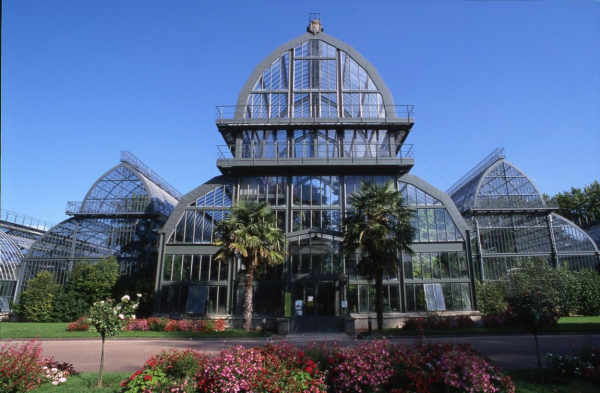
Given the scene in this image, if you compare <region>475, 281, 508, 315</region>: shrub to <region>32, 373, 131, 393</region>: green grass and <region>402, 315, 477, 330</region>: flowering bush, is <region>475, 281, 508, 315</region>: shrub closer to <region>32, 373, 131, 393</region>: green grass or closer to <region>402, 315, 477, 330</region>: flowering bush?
<region>402, 315, 477, 330</region>: flowering bush

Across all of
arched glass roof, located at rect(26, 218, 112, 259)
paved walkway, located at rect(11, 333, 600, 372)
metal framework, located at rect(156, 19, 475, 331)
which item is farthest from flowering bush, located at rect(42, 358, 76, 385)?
arched glass roof, located at rect(26, 218, 112, 259)

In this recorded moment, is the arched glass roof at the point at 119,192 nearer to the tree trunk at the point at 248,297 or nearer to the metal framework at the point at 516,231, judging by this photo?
the tree trunk at the point at 248,297

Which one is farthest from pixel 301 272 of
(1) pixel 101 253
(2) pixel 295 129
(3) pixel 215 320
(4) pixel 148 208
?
(1) pixel 101 253

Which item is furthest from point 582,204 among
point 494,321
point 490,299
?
point 494,321

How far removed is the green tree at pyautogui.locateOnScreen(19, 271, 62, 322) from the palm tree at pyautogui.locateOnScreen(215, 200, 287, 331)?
66.8ft

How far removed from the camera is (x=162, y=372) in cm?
980

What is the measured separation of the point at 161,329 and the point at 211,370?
19.2 metres

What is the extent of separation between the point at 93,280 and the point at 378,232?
27239 millimetres

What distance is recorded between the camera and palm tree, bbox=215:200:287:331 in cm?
2631

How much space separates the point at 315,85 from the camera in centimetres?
3616

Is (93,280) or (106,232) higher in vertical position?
(106,232)

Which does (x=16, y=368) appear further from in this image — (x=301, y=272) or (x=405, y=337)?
(x=301, y=272)

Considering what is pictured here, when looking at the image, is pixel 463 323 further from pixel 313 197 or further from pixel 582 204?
pixel 582 204

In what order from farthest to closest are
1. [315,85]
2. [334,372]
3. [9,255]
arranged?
[9,255], [315,85], [334,372]
